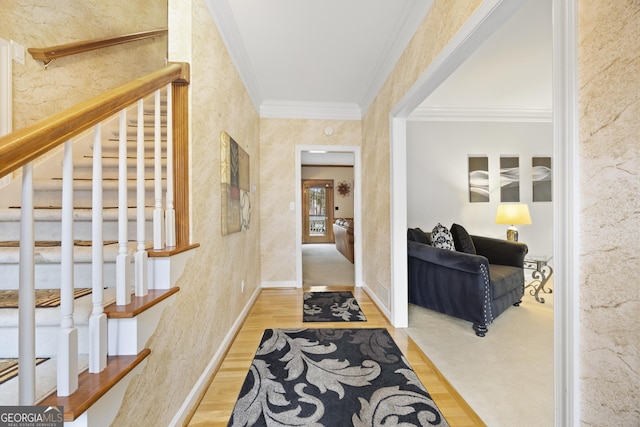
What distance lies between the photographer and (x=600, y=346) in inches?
29.9

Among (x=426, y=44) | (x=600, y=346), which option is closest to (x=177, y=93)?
(x=426, y=44)

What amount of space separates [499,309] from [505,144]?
2.89 m

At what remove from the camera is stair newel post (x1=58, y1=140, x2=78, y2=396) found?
2.48ft

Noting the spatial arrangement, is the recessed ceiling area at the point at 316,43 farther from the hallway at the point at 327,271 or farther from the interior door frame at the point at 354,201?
the hallway at the point at 327,271

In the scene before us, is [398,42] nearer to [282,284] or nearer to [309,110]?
[309,110]

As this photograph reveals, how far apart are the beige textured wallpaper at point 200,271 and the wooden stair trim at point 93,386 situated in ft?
0.41

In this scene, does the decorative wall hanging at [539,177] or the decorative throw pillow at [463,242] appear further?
the decorative wall hanging at [539,177]

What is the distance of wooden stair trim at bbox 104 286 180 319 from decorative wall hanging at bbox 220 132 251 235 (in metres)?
0.87

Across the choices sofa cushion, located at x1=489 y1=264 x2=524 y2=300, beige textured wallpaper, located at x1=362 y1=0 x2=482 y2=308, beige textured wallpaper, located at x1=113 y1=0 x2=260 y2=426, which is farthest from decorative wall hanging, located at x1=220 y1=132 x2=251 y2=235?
sofa cushion, located at x1=489 y1=264 x2=524 y2=300

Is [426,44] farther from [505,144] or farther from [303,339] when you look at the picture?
[505,144]

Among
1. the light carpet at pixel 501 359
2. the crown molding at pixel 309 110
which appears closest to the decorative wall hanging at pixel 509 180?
the light carpet at pixel 501 359

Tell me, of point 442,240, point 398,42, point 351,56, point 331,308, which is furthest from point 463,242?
point 351,56

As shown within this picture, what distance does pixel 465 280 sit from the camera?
2.43 m

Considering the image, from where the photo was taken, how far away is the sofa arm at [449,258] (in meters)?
2.34
